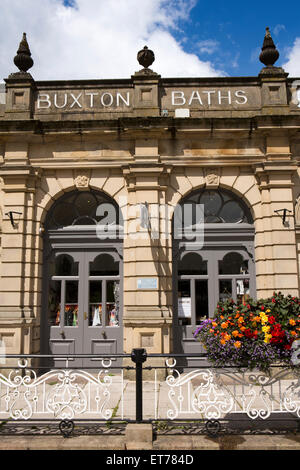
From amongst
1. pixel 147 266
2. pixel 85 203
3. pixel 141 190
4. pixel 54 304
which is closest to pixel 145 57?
pixel 141 190

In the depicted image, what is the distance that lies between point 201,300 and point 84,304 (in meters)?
3.00

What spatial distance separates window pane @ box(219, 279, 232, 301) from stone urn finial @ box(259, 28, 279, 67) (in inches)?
237

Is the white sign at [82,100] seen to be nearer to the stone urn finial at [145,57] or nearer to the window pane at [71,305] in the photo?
the stone urn finial at [145,57]

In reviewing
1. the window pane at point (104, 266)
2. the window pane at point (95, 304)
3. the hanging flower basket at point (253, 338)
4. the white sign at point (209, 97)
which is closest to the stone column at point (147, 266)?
the window pane at point (104, 266)

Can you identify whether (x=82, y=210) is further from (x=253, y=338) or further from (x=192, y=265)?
(x=253, y=338)

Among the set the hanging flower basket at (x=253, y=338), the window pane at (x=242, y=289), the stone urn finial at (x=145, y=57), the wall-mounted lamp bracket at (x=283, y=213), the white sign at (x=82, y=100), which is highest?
the stone urn finial at (x=145, y=57)

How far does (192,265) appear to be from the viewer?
937cm

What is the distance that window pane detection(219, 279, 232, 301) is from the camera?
30.3 ft

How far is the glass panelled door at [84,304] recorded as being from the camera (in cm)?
904

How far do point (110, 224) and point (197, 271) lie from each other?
2600mm

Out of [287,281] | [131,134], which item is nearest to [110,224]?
[131,134]

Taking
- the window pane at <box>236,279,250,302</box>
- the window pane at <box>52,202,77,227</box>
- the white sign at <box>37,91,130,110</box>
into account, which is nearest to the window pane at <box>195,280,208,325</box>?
Result: the window pane at <box>236,279,250,302</box>

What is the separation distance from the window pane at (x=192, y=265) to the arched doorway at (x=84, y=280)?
63.7 inches

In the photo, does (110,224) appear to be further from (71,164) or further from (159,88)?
(159,88)
